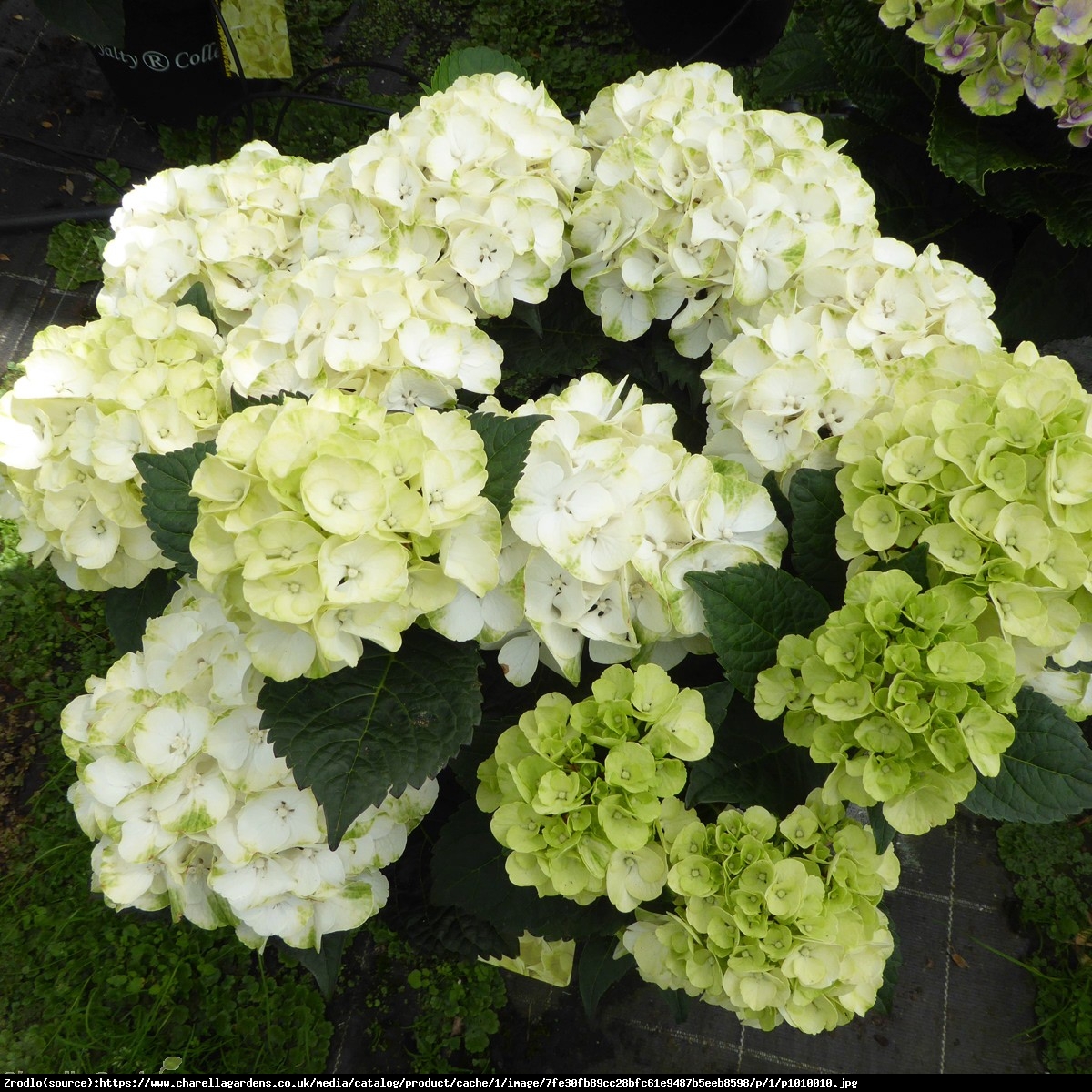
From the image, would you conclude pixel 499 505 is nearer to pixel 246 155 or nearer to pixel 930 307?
pixel 930 307

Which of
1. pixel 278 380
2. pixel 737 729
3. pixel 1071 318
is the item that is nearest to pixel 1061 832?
pixel 1071 318

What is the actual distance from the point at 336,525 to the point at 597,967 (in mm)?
746

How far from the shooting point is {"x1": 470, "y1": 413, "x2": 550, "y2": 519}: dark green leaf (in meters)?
0.96

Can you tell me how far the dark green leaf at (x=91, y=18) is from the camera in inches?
77.2

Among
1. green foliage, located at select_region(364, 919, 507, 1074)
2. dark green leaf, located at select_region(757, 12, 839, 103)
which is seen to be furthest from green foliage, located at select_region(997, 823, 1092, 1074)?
dark green leaf, located at select_region(757, 12, 839, 103)

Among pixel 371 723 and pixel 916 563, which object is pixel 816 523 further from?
pixel 371 723

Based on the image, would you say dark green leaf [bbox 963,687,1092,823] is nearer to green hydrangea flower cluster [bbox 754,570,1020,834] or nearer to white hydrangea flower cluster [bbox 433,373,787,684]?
green hydrangea flower cluster [bbox 754,570,1020,834]

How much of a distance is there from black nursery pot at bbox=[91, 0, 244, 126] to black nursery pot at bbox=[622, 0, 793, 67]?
4.30 feet

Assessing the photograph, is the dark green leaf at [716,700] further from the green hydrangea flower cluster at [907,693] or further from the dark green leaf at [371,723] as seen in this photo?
the dark green leaf at [371,723]

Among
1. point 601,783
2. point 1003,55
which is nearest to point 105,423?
point 601,783

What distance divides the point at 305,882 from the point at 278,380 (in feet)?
1.95

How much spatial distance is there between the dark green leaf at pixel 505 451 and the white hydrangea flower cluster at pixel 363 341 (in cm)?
15

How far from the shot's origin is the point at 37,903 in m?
2.10

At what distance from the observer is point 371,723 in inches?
38.4
